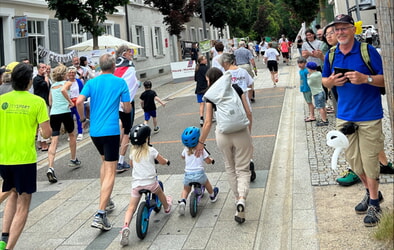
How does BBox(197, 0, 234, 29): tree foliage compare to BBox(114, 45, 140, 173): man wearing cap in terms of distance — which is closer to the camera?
BBox(114, 45, 140, 173): man wearing cap

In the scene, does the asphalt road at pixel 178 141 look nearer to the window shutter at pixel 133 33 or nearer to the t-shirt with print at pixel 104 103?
the t-shirt with print at pixel 104 103

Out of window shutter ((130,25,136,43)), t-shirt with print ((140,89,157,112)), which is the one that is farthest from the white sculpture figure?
window shutter ((130,25,136,43))

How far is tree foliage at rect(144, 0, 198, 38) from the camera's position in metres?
28.1

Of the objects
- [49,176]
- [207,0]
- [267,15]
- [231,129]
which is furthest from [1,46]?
[267,15]

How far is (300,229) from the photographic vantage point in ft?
14.0

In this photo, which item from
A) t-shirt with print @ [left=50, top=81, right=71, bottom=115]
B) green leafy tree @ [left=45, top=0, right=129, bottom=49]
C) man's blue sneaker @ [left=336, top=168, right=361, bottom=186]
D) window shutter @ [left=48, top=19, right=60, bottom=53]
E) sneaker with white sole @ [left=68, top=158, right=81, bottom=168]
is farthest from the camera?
window shutter @ [left=48, top=19, right=60, bottom=53]

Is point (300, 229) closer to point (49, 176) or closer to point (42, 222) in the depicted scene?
point (42, 222)

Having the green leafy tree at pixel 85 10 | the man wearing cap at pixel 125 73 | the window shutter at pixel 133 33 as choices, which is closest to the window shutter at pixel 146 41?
the window shutter at pixel 133 33

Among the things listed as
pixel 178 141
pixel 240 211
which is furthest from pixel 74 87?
pixel 240 211

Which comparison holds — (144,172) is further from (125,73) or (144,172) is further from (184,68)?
(184,68)

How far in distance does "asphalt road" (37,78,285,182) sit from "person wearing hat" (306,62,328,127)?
1056 mm

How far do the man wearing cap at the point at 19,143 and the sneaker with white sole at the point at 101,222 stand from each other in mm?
734

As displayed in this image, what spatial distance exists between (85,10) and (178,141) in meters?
9.94

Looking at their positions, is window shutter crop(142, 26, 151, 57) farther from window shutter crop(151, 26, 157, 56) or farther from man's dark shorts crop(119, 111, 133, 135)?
man's dark shorts crop(119, 111, 133, 135)
